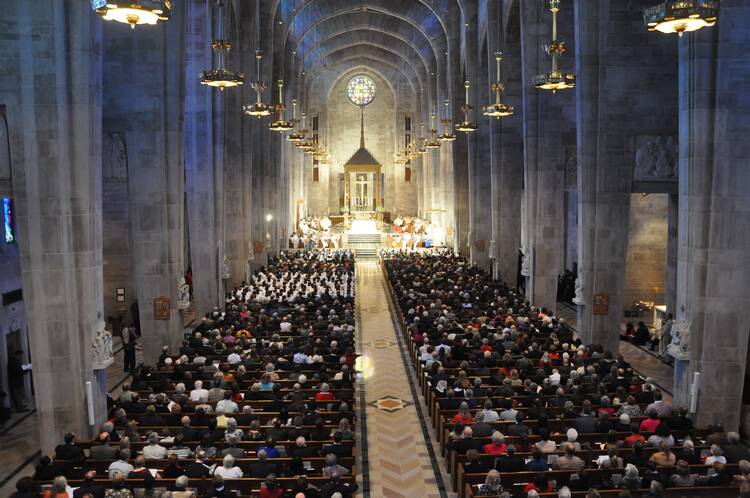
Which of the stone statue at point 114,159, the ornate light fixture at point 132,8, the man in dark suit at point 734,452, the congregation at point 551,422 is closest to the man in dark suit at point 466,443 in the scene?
the congregation at point 551,422

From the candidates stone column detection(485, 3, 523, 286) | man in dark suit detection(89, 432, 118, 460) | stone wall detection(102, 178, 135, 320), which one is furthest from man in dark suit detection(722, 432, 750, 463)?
stone column detection(485, 3, 523, 286)

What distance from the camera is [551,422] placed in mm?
12508

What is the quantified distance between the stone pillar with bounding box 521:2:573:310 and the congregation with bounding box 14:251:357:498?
9032 millimetres

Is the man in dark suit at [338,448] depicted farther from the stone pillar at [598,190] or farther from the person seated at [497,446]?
the stone pillar at [598,190]

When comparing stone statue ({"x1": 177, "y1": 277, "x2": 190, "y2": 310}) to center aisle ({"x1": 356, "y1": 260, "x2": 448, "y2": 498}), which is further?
stone statue ({"x1": 177, "y1": 277, "x2": 190, "y2": 310})

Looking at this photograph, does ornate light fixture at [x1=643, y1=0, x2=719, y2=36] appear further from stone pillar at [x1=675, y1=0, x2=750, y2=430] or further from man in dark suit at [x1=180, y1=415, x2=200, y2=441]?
man in dark suit at [x1=180, y1=415, x2=200, y2=441]

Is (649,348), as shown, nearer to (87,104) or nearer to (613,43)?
(613,43)

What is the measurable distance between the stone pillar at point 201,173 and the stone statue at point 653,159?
14.9m

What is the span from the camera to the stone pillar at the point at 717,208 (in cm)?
1389

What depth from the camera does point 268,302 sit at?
24781mm

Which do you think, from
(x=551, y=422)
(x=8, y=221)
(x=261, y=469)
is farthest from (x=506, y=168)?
(x=261, y=469)

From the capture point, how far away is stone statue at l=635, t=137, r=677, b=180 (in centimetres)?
2020

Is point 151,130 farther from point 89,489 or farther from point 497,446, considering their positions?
point 497,446

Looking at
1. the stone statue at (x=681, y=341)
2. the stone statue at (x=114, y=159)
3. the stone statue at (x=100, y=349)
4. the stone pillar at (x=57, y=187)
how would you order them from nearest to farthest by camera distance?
the stone pillar at (x=57, y=187), the stone statue at (x=100, y=349), the stone statue at (x=681, y=341), the stone statue at (x=114, y=159)
